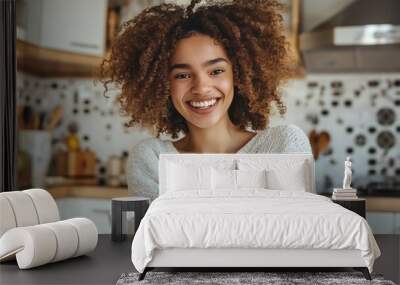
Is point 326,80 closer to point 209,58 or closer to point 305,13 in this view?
point 305,13

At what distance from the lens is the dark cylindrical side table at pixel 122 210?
609 cm

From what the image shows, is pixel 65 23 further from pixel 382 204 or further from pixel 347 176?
pixel 382 204

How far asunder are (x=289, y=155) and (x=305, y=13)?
1.44m

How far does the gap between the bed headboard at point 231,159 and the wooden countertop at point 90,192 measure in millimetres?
526

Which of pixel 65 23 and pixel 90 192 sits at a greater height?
pixel 65 23

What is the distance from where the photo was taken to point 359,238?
436 cm

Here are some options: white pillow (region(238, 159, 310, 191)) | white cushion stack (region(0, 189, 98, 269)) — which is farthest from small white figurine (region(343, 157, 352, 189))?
white cushion stack (region(0, 189, 98, 269))

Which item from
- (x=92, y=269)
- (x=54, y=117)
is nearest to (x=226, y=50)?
(x=54, y=117)

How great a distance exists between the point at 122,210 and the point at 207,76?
5.14 ft

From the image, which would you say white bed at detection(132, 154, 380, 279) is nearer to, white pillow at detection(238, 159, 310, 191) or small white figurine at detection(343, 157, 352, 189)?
white pillow at detection(238, 159, 310, 191)

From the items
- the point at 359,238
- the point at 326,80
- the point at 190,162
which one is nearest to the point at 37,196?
the point at 190,162

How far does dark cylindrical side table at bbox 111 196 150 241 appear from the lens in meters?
6.09

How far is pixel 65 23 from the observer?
678cm

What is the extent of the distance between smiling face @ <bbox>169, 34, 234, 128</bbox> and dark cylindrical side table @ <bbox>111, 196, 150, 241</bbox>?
3.56ft
